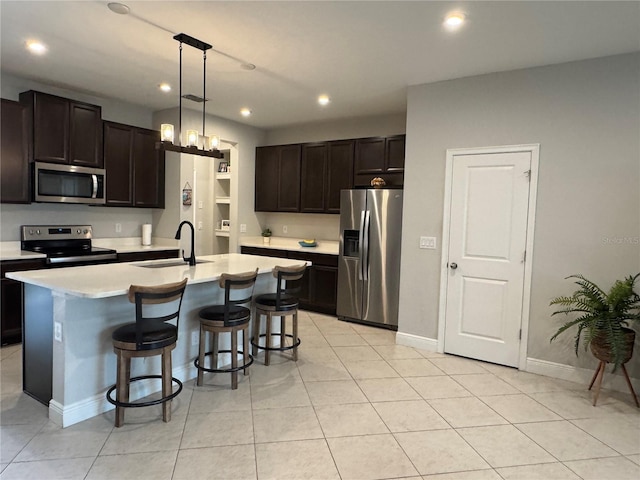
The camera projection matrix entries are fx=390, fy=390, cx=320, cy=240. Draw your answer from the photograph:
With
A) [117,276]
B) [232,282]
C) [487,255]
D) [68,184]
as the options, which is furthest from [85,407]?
[487,255]

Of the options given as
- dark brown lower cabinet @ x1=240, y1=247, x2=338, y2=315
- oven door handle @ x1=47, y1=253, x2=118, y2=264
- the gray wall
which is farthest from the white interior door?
oven door handle @ x1=47, y1=253, x2=118, y2=264

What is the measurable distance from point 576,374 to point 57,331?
4099mm

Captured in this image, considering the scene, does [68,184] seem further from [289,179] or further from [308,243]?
[308,243]

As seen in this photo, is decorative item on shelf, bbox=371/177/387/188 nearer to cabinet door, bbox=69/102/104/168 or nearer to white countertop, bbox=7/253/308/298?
white countertop, bbox=7/253/308/298

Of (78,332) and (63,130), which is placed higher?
(63,130)

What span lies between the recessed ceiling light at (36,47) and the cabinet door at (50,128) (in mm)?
675

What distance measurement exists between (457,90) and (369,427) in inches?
127

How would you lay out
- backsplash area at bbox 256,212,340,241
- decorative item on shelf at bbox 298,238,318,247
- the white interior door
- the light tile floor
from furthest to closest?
backsplash area at bbox 256,212,340,241, decorative item on shelf at bbox 298,238,318,247, the white interior door, the light tile floor

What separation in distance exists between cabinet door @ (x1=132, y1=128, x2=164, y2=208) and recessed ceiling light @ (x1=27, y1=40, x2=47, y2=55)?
1582 millimetres

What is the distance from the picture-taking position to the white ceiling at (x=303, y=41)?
2664 millimetres

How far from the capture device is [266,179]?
20.7ft

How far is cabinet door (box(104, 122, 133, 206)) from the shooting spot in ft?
15.7

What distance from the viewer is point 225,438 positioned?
2418mm

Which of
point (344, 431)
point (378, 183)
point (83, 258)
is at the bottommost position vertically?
point (344, 431)
